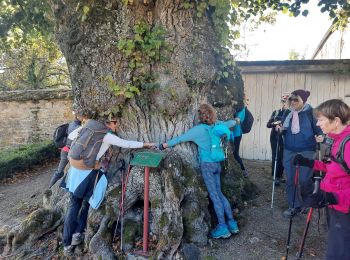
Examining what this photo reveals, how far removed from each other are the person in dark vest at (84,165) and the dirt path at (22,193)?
220cm

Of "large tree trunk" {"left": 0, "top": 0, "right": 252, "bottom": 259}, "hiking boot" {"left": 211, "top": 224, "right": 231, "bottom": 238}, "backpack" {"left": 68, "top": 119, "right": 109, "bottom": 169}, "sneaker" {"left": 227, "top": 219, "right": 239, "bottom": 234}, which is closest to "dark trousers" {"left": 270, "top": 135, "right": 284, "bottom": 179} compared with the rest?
"large tree trunk" {"left": 0, "top": 0, "right": 252, "bottom": 259}

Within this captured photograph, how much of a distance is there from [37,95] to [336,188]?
473 inches

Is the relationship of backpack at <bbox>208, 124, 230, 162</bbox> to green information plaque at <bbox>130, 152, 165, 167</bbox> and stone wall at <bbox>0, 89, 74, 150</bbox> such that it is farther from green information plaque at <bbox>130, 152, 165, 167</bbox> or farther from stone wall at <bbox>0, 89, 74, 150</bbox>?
stone wall at <bbox>0, 89, 74, 150</bbox>

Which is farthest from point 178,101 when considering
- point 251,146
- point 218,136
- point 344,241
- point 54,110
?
point 54,110

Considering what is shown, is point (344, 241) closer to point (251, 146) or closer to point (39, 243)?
point (39, 243)

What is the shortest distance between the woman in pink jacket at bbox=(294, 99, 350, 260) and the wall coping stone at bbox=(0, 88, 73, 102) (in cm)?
1084

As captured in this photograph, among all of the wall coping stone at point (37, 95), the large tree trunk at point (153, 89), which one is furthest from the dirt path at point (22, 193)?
the wall coping stone at point (37, 95)

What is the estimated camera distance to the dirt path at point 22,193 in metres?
7.22

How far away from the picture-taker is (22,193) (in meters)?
8.99

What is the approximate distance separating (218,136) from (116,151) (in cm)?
167

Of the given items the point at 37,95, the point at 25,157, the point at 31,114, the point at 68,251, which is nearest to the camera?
the point at 68,251

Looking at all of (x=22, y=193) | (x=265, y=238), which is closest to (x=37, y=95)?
(x=22, y=193)

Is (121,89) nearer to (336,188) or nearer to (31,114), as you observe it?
(336,188)

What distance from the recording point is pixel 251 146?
10.4 meters
